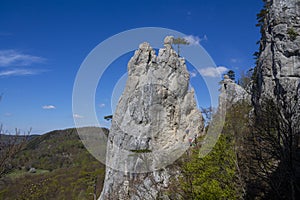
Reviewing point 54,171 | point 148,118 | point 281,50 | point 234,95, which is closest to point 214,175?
point 281,50

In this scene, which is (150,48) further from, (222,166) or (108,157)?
(222,166)

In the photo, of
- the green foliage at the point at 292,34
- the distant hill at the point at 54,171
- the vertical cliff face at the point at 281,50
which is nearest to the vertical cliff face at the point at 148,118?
the distant hill at the point at 54,171

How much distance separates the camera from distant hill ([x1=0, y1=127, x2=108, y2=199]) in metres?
9.27

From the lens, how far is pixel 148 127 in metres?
26.9

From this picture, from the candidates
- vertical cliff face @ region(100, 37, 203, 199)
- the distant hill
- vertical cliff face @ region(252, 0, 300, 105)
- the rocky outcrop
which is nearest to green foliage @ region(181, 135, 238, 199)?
the distant hill

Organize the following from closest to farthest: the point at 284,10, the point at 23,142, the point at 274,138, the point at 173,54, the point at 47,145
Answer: the point at 23,142, the point at 274,138, the point at 284,10, the point at 173,54, the point at 47,145

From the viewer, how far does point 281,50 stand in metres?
17.5

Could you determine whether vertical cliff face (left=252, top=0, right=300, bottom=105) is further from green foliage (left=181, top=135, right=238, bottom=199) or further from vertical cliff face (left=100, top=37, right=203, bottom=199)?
vertical cliff face (left=100, top=37, right=203, bottom=199)

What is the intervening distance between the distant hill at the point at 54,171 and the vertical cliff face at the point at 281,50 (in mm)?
15277

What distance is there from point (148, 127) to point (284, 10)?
1731 centimetres

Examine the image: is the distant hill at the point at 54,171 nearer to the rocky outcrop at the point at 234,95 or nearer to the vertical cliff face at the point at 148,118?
the vertical cliff face at the point at 148,118

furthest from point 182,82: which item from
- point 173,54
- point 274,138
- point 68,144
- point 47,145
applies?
point 47,145

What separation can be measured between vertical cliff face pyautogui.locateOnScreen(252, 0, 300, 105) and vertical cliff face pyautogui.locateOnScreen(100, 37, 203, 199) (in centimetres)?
918

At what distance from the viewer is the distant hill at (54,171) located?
927 cm
